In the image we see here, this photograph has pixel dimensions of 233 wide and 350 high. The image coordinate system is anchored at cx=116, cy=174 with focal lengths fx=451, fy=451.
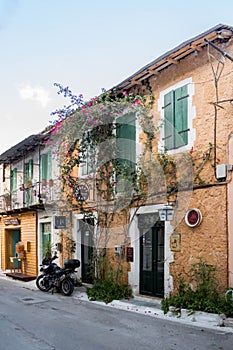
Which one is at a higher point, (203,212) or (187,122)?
(187,122)

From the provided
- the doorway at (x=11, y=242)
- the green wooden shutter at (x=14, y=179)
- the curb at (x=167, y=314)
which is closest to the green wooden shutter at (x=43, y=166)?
the green wooden shutter at (x=14, y=179)

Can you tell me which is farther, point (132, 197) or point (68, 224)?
point (68, 224)

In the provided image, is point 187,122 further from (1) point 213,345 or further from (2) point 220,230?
(1) point 213,345

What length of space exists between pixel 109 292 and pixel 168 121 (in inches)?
179

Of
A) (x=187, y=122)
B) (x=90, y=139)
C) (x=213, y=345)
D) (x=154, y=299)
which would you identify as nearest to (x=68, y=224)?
(x=90, y=139)

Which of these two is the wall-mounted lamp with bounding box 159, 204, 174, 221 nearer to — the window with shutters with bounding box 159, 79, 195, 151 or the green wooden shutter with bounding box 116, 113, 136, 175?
the window with shutters with bounding box 159, 79, 195, 151

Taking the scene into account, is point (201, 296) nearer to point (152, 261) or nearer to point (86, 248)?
point (152, 261)

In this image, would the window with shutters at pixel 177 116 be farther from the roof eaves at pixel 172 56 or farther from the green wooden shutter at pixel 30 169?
the green wooden shutter at pixel 30 169

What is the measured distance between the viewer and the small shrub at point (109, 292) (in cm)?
1125

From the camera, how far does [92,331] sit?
790 cm

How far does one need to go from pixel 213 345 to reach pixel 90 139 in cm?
696

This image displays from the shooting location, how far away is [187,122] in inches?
403

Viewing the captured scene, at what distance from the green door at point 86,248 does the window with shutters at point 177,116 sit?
417 cm

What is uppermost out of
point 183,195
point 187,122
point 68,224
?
point 187,122
